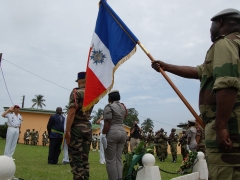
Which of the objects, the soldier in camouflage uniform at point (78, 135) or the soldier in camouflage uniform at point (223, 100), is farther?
the soldier in camouflage uniform at point (78, 135)

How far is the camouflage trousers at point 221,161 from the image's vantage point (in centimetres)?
217

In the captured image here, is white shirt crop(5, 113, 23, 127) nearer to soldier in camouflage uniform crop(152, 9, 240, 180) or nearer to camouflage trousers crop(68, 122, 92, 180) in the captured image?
camouflage trousers crop(68, 122, 92, 180)

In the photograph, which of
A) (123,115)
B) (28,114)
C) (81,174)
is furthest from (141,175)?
(28,114)

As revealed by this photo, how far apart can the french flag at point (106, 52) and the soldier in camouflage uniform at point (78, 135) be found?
12.4 inches

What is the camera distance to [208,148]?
2338 mm

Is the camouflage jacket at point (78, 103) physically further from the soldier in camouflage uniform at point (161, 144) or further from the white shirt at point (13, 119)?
the soldier in camouflage uniform at point (161, 144)

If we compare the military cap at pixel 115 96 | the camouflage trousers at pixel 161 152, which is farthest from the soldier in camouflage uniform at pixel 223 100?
the camouflage trousers at pixel 161 152

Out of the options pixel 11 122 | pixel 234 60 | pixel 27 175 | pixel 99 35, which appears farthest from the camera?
pixel 11 122

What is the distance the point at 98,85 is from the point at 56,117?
575cm

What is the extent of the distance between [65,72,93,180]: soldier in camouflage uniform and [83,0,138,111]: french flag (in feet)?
1.03

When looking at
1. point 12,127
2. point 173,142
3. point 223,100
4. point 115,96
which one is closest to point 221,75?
point 223,100

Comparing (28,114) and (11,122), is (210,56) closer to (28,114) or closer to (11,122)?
(11,122)

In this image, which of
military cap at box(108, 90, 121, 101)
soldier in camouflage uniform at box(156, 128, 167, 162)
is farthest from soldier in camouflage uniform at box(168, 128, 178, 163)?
military cap at box(108, 90, 121, 101)

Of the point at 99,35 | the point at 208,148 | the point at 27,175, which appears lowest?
the point at 27,175
